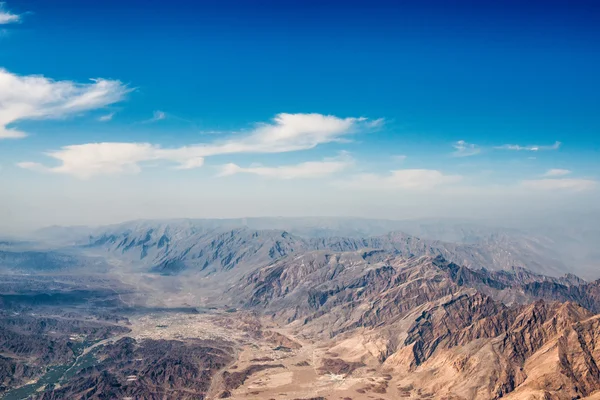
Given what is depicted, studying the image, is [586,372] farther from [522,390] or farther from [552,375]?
[522,390]

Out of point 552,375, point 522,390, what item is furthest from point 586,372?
point 522,390
